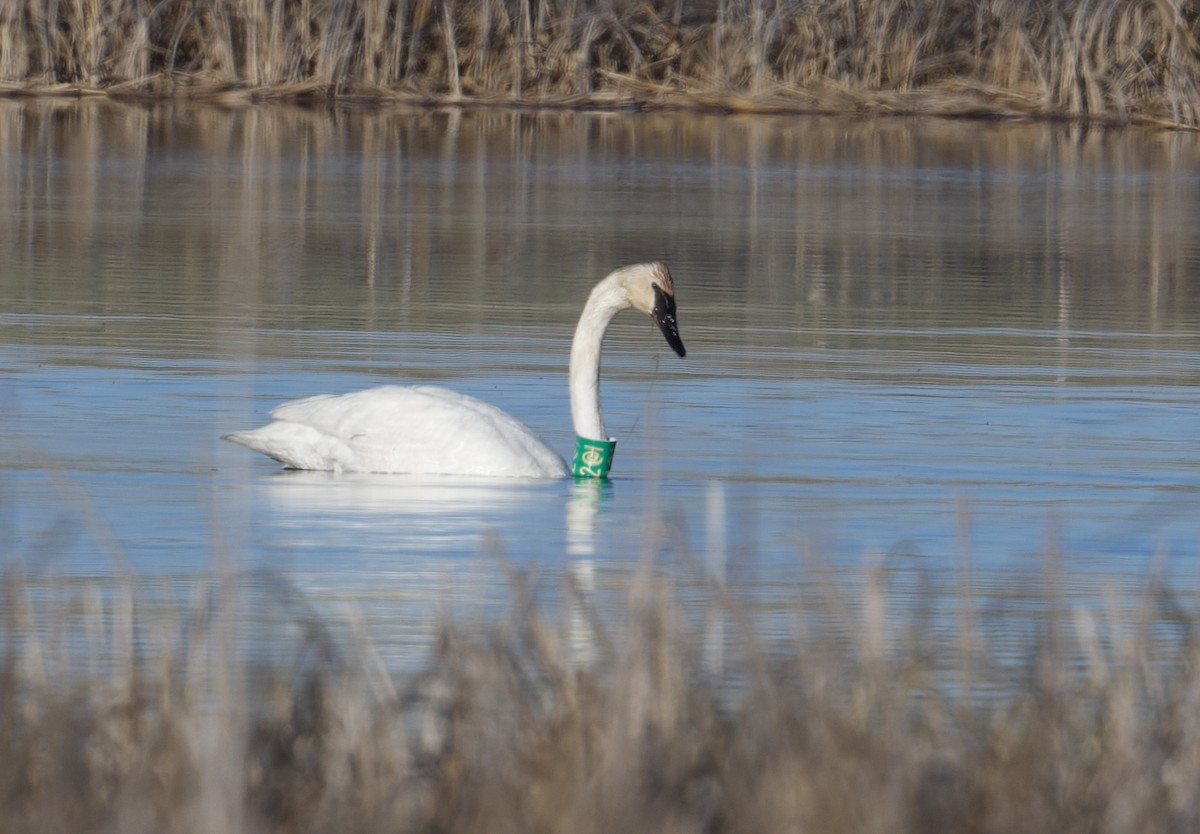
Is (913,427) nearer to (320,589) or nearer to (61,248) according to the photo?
(320,589)

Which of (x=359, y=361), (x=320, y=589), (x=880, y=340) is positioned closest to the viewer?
(x=320, y=589)

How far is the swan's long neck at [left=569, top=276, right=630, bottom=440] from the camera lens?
31.5 feet

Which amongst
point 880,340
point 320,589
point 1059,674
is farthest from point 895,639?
point 880,340

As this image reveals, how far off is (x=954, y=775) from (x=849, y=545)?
354cm

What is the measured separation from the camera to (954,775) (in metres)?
4.61

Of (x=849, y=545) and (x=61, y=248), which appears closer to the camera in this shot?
(x=849, y=545)

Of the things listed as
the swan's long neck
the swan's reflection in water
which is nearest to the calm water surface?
the swan's reflection in water

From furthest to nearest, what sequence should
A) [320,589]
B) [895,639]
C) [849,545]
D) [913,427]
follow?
[913,427], [849,545], [320,589], [895,639]

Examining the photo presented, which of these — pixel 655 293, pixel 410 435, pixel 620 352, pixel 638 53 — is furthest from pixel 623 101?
pixel 410 435

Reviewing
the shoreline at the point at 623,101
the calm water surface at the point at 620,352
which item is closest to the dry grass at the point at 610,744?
the calm water surface at the point at 620,352

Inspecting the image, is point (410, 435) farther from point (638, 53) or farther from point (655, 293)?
point (638, 53)

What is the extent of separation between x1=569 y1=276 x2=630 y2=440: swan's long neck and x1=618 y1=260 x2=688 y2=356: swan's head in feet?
0.19

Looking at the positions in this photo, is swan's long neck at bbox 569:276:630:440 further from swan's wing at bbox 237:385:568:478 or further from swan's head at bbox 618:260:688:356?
swan's wing at bbox 237:385:568:478

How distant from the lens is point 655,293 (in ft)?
32.7
